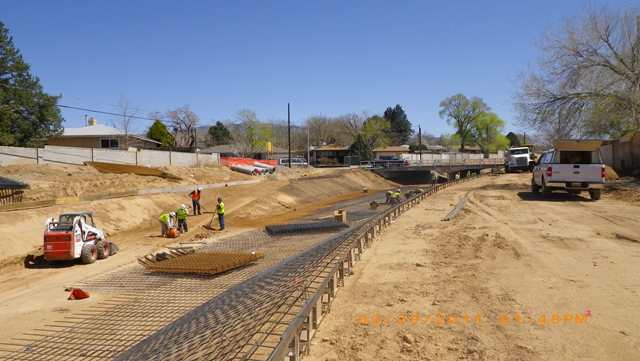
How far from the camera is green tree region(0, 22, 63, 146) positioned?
35.8m

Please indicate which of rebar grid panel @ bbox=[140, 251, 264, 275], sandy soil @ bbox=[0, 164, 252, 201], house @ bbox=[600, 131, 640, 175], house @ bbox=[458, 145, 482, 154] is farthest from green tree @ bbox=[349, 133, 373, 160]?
rebar grid panel @ bbox=[140, 251, 264, 275]

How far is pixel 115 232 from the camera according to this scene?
21.2 metres

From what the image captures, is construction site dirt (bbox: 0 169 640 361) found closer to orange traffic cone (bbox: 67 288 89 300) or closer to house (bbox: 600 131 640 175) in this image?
orange traffic cone (bbox: 67 288 89 300)

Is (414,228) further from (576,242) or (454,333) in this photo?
(454,333)

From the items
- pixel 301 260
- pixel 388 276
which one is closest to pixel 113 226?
pixel 301 260

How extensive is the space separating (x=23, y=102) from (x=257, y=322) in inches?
1508

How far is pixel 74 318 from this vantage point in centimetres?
905

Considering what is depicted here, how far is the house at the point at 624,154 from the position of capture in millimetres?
31188

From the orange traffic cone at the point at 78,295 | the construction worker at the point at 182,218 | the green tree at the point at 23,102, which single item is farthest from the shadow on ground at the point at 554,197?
the green tree at the point at 23,102

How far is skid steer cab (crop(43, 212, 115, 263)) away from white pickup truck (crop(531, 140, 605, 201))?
18.3m

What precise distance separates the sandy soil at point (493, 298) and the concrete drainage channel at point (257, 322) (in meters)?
0.40

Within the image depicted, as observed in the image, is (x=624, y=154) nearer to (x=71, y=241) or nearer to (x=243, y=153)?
(x=71, y=241)

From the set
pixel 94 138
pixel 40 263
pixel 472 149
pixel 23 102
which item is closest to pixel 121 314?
pixel 40 263

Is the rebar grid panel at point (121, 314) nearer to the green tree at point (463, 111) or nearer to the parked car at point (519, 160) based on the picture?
the parked car at point (519, 160)
